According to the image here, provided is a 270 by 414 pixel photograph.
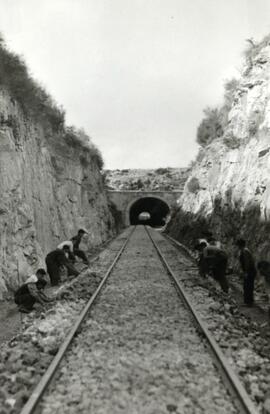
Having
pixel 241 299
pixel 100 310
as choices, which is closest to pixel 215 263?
pixel 241 299

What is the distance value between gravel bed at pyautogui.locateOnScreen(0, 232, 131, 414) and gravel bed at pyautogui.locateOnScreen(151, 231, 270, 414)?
2500 millimetres

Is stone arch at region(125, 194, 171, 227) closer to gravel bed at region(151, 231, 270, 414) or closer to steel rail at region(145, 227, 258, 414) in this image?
gravel bed at region(151, 231, 270, 414)

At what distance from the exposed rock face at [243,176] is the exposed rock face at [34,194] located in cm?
595

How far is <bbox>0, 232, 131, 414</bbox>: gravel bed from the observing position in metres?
4.93

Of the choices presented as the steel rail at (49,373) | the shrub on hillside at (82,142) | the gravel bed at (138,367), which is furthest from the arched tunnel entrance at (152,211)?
the steel rail at (49,373)

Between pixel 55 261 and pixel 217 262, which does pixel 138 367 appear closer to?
pixel 217 262

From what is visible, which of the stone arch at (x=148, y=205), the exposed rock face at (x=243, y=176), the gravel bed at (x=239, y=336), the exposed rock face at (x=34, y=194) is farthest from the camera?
the stone arch at (x=148, y=205)

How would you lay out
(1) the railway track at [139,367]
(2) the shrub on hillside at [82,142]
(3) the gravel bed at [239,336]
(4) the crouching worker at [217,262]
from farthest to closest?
(2) the shrub on hillside at [82,142], (4) the crouching worker at [217,262], (3) the gravel bed at [239,336], (1) the railway track at [139,367]

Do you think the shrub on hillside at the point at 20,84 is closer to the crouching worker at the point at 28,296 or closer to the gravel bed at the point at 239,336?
the crouching worker at the point at 28,296

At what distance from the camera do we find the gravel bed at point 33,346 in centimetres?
493

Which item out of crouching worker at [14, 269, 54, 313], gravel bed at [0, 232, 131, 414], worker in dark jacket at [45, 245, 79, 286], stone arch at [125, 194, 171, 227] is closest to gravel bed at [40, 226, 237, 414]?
gravel bed at [0, 232, 131, 414]

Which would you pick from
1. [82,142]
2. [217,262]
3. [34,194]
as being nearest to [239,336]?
[217,262]

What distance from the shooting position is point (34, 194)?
16453 mm

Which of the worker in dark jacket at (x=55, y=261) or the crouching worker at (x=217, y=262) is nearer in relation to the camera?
the crouching worker at (x=217, y=262)
